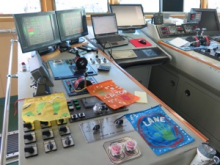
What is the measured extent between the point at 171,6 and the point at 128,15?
70 cm

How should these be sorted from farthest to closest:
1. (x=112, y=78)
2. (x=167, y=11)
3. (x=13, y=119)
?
(x=167, y=11) < (x=13, y=119) < (x=112, y=78)

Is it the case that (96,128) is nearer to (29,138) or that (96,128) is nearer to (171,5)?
(29,138)

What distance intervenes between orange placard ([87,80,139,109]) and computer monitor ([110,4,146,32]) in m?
1.26

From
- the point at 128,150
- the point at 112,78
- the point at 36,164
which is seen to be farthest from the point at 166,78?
the point at 36,164

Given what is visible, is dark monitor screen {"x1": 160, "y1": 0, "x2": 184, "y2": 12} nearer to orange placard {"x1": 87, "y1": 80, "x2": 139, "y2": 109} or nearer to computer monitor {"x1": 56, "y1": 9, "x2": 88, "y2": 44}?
computer monitor {"x1": 56, "y1": 9, "x2": 88, "y2": 44}

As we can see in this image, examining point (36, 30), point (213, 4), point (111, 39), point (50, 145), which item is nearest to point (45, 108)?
point (50, 145)

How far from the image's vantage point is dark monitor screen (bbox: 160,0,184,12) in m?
2.54

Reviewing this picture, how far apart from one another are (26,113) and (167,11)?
2.35 m

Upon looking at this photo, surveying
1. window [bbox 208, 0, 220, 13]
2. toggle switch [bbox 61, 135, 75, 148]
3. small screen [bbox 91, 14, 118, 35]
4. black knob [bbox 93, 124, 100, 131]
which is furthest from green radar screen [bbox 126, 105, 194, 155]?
window [bbox 208, 0, 220, 13]

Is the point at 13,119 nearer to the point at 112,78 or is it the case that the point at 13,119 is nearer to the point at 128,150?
the point at 112,78

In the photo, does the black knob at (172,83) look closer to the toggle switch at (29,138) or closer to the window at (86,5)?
the window at (86,5)

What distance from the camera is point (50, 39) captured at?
172 centimetres

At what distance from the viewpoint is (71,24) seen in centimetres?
190

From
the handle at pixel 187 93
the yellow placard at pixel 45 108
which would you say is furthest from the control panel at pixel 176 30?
the yellow placard at pixel 45 108
